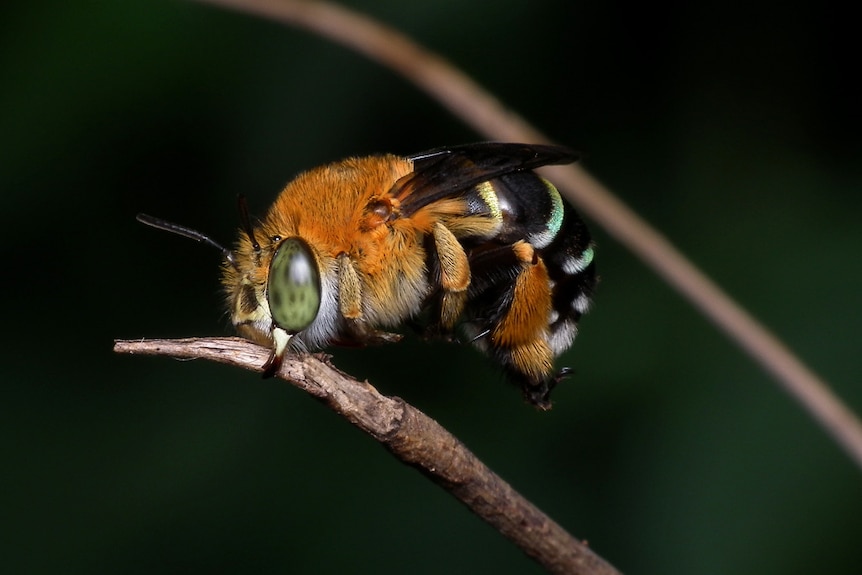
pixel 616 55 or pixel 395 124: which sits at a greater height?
pixel 616 55

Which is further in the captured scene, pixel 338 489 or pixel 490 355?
pixel 338 489

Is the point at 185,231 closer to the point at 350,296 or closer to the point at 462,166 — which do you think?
the point at 350,296

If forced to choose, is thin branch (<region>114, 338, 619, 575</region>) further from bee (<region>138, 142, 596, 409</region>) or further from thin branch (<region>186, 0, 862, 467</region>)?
thin branch (<region>186, 0, 862, 467</region>)

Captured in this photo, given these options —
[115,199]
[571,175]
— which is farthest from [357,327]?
[115,199]

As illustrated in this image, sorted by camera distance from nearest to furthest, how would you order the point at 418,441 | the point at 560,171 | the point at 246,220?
the point at 418,441 < the point at 246,220 < the point at 560,171

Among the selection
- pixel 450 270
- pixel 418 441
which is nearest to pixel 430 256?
pixel 450 270

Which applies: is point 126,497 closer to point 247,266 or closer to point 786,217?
point 247,266
